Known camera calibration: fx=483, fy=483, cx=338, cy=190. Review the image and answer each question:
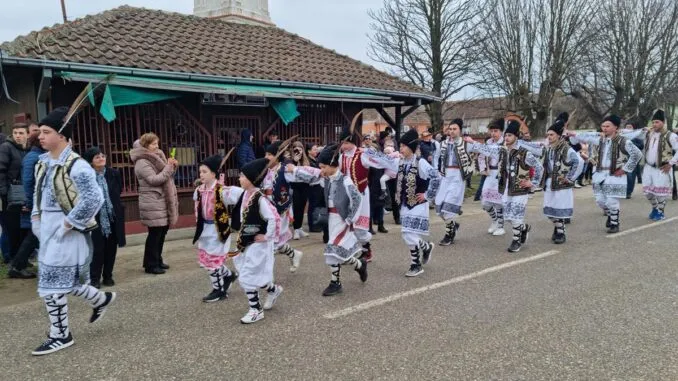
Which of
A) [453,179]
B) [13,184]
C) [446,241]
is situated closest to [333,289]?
[446,241]

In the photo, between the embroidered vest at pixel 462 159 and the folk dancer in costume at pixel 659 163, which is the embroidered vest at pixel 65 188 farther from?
the folk dancer in costume at pixel 659 163

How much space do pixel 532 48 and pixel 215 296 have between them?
63.0 ft

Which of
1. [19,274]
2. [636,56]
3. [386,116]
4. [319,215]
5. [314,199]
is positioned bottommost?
[19,274]

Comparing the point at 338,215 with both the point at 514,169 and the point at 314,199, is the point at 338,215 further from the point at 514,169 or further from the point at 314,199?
the point at 314,199

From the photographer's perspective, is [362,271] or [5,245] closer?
[362,271]

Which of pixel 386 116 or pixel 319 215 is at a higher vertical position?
pixel 386 116

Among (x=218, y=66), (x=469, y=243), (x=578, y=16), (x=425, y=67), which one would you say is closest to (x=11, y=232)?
(x=218, y=66)

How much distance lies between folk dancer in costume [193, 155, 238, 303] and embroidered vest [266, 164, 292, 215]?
1451mm

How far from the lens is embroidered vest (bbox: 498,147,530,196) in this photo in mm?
7387

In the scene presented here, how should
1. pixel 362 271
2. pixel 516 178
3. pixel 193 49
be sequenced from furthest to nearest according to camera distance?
1. pixel 193 49
2. pixel 516 178
3. pixel 362 271

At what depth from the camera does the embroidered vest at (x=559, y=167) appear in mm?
7766

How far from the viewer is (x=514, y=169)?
24.5ft

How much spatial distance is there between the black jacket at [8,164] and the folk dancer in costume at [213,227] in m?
2.76

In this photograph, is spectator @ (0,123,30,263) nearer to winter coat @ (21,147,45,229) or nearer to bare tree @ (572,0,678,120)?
winter coat @ (21,147,45,229)
